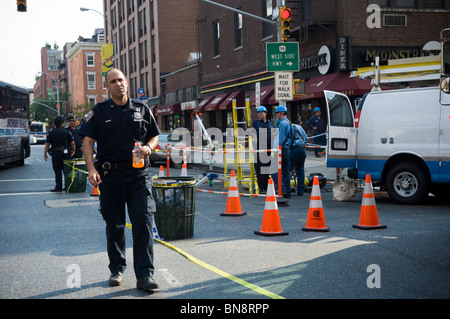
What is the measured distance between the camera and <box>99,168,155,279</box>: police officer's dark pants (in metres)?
5.52

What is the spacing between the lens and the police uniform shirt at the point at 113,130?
18.3 ft

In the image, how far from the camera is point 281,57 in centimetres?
1630

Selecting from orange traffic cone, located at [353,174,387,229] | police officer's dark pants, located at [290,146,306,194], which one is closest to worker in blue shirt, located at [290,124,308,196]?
police officer's dark pants, located at [290,146,306,194]

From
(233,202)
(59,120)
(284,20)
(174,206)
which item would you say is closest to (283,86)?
(284,20)

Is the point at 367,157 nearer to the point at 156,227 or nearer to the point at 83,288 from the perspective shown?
the point at 156,227

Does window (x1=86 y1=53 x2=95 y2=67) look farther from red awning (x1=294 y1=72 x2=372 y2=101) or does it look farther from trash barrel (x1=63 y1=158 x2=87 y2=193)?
trash barrel (x1=63 y1=158 x2=87 y2=193)

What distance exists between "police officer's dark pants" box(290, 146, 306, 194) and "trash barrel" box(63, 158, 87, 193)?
5.28m

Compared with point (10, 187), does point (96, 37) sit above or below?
above

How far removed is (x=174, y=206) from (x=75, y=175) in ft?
23.4

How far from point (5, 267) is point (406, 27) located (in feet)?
68.8

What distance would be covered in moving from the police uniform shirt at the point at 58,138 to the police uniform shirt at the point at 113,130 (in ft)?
30.7

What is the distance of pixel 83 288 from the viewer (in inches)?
217

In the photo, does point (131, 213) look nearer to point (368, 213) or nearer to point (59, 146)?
point (368, 213)

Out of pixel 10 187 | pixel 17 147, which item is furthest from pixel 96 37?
pixel 10 187
